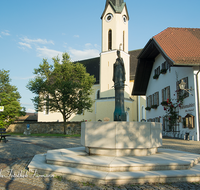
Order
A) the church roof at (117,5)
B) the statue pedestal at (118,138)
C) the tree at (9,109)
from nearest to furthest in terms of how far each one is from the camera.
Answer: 1. the statue pedestal at (118,138)
2. the tree at (9,109)
3. the church roof at (117,5)

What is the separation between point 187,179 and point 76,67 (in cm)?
2537

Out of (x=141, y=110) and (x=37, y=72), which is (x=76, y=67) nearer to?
(x=37, y=72)

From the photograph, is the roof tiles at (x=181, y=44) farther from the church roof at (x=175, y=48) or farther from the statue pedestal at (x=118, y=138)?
the statue pedestal at (x=118, y=138)

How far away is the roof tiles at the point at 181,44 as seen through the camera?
55.2 feet

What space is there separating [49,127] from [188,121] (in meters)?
19.3

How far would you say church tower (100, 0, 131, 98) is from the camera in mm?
36469

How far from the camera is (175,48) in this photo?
18641 mm

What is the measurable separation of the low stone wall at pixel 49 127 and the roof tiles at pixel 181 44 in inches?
590

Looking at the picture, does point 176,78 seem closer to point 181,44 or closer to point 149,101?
point 181,44

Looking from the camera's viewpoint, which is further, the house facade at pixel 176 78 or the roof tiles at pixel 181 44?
the house facade at pixel 176 78

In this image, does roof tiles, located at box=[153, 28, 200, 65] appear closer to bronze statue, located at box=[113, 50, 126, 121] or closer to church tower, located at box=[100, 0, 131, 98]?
bronze statue, located at box=[113, 50, 126, 121]

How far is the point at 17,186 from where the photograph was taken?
506cm

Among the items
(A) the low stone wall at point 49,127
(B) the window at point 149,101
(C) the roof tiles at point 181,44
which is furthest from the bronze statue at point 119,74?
(A) the low stone wall at point 49,127

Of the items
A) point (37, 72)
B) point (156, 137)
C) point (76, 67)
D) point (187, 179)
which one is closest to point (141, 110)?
point (76, 67)
